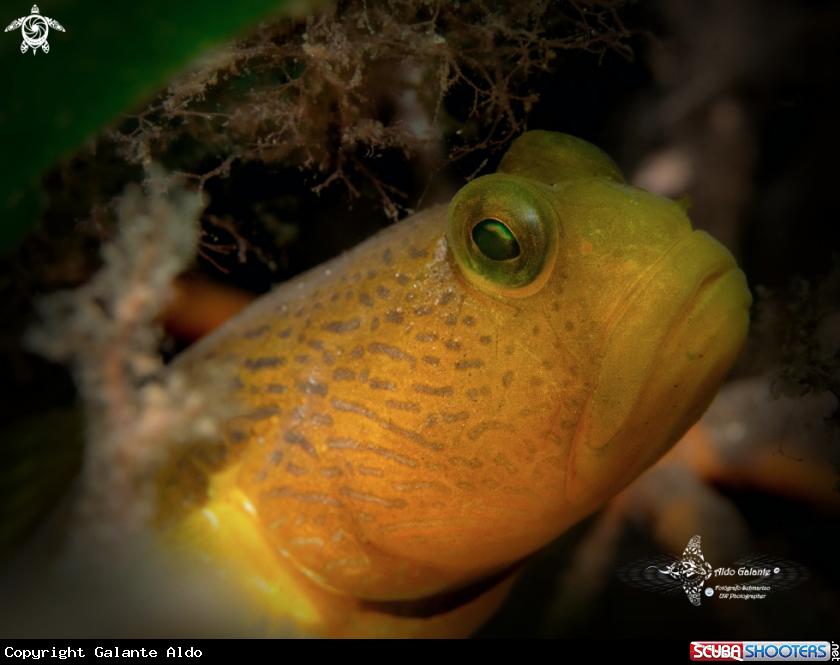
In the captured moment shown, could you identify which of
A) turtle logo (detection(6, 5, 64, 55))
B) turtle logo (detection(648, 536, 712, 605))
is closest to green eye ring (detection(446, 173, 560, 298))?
turtle logo (detection(6, 5, 64, 55))

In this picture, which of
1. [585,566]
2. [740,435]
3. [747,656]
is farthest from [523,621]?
[740,435]

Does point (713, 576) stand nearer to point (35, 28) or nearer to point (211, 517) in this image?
point (211, 517)

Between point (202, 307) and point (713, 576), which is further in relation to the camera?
point (202, 307)

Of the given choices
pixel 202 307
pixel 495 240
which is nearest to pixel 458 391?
pixel 495 240

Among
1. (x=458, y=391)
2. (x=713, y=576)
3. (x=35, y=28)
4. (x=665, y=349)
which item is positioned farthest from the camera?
(x=713, y=576)

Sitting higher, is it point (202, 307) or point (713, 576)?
point (202, 307)

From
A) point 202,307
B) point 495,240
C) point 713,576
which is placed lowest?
point 713,576

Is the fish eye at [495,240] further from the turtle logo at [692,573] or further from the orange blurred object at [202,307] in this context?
the orange blurred object at [202,307]
